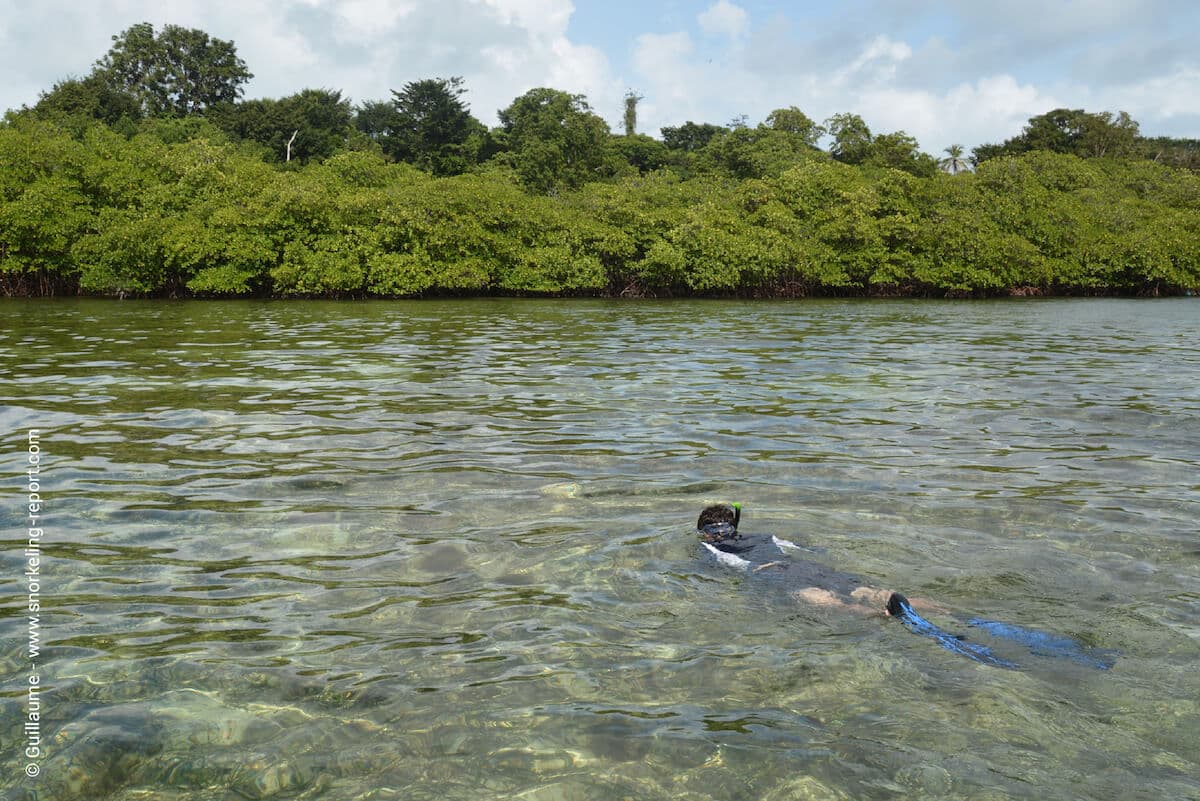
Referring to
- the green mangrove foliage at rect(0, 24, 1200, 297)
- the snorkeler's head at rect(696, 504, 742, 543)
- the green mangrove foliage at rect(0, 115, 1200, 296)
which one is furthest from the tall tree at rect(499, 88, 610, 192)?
the snorkeler's head at rect(696, 504, 742, 543)

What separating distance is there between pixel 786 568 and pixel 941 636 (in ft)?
4.10

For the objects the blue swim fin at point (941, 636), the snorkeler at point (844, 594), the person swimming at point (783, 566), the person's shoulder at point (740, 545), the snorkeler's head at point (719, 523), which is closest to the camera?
the blue swim fin at point (941, 636)

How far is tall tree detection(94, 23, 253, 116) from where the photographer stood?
84.4 m

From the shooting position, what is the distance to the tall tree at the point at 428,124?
74750mm

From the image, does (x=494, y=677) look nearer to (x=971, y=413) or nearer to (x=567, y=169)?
(x=971, y=413)

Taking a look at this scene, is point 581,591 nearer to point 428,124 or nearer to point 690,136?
point 428,124

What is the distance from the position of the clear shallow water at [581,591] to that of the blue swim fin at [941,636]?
13 centimetres

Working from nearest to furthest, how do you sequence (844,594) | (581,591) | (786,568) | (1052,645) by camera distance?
1. (1052,645)
2. (844,594)
3. (581,591)
4. (786,568)

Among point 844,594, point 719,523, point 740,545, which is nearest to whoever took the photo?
point 844,594

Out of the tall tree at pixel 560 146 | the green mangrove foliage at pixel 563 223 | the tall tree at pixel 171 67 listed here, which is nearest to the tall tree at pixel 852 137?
the green mangrove foliage at pixel 563 223

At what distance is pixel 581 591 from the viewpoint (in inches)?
228

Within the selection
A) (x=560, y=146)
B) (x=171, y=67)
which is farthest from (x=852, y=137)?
(x=171, y=67)

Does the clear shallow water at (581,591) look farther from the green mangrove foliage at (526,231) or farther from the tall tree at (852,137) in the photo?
the tall tree at (852,137)

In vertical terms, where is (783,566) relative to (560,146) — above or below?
below
